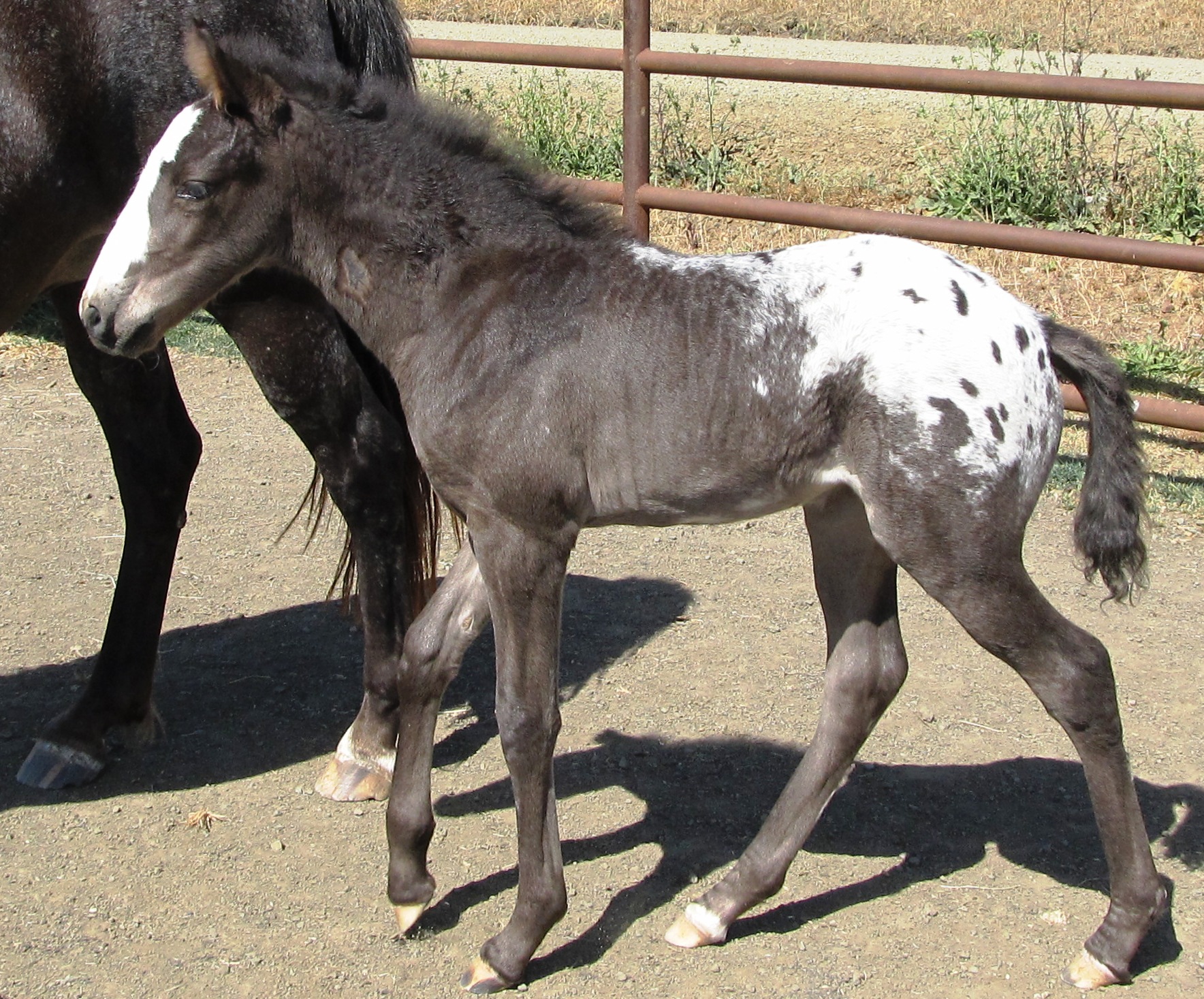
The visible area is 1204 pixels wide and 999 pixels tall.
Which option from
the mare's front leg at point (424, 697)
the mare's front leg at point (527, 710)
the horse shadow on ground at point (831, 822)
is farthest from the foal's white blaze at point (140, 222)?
the horse shadow on ground at point (831, 822)

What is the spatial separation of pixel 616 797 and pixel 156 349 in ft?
5.00

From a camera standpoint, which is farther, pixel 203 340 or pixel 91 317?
pixel 203 340

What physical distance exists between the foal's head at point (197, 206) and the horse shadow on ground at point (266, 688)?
55.8 inches

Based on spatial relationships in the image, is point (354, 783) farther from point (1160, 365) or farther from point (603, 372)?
point (1160, 365)

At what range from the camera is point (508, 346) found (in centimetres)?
260

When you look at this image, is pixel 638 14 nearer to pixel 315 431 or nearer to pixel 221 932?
pixel 315 431

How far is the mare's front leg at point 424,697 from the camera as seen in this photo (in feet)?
9.50

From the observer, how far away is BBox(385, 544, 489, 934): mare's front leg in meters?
2.90

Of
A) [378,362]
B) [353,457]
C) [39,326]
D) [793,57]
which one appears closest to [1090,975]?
[353,457]

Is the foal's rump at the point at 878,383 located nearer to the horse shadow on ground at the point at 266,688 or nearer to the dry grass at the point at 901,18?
the horse shadow on ground at the point at 266,688

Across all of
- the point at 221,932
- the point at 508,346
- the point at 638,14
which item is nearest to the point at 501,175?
the point at 508,346

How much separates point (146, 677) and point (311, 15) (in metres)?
1.76

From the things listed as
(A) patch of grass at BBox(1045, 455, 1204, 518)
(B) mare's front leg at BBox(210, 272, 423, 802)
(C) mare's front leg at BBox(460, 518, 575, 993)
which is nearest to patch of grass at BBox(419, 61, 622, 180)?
(A) patch of grass at BBox(1045, 455, 1204, 518)

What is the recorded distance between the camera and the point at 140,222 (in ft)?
8.47
